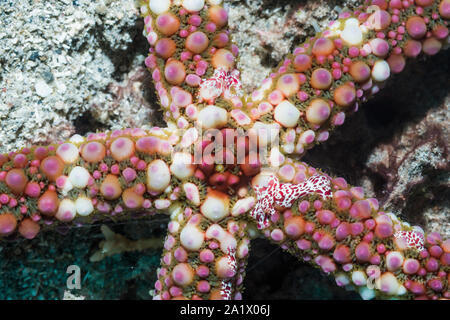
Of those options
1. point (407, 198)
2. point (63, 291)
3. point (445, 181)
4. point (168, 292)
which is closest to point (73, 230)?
point (63, 291)

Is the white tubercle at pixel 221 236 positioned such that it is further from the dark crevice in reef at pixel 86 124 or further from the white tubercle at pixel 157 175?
the dark crevice in reef at pixel 86 124

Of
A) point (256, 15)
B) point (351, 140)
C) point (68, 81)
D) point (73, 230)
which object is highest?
point (256, 15)

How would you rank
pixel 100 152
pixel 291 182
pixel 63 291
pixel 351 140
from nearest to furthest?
1. pixel 100 152
2. pixel 291 182
3. pixel 63 291
4. pixel 351 140

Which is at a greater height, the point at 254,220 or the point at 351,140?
the point at 351,140

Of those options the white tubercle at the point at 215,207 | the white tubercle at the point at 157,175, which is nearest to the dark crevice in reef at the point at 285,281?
the white tubercle at the point at 215,207

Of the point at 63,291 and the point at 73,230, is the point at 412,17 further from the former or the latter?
the point at 63,291
